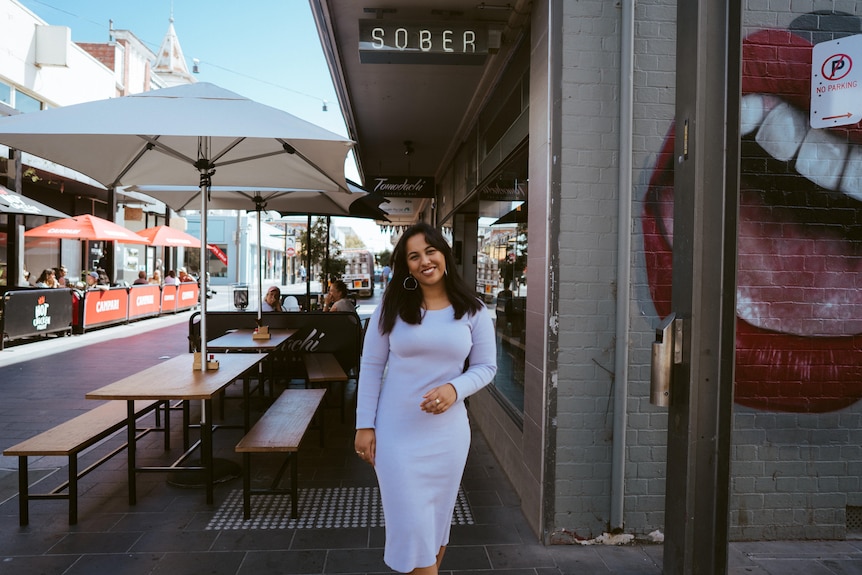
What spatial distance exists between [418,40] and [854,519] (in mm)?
4704

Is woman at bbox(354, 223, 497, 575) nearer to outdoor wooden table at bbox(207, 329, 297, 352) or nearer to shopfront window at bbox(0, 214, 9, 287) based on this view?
outdoor wooden table at bbox(207, 329, 297, 352)

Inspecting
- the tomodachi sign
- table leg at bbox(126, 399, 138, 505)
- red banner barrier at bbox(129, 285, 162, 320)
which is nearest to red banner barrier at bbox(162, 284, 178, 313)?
red banner barrier at bbox(129, 285, 162, 320)

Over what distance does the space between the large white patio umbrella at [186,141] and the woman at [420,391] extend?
194 cm

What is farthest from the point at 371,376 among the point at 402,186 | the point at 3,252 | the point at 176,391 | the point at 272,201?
the point at 3,252

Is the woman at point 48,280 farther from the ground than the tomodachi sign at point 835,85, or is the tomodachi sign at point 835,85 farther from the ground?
the tomodachi sign at point 835,85

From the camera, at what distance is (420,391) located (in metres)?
2.37

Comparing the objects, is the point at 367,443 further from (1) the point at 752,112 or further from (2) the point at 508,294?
(2) the point at 508,294

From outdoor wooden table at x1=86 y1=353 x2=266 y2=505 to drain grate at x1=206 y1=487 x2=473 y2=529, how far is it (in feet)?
1.10

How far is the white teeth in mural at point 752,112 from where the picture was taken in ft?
12.1

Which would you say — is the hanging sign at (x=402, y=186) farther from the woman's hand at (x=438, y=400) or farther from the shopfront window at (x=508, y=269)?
the woman's hand at (x=438, y=400)

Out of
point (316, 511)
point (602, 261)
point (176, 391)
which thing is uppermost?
point (602, 261)

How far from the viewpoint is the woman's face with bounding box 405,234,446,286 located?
2.50 metres

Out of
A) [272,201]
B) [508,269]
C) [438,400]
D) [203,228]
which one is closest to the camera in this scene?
[438,400]

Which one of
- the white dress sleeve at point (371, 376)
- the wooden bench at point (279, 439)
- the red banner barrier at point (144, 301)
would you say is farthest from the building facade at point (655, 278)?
the red banner barrier at point (144, 301)
